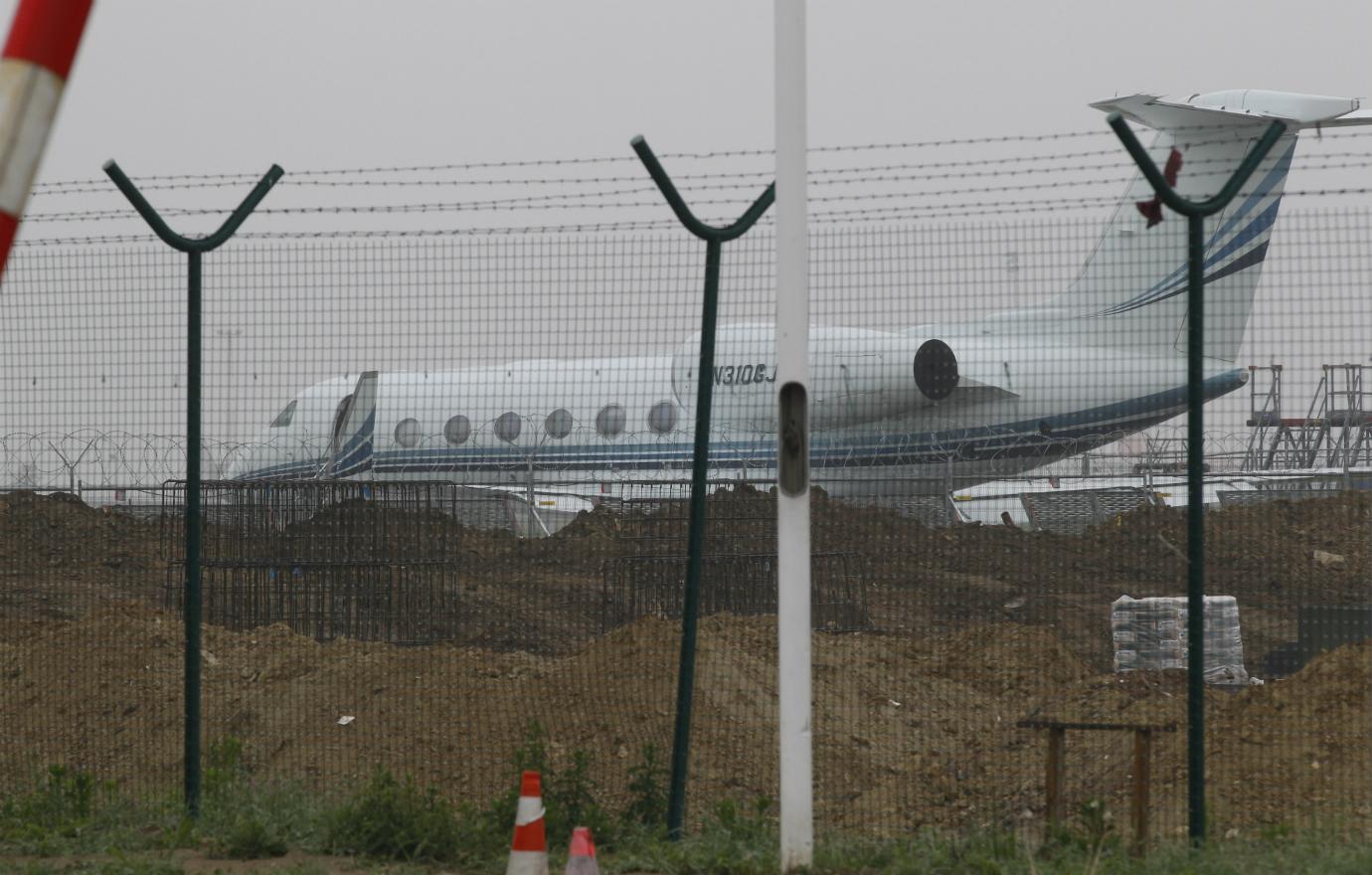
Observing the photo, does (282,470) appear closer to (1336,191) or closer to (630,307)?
(630,307)

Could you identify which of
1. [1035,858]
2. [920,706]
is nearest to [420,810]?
[1035,858]

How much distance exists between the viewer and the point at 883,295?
7.95m

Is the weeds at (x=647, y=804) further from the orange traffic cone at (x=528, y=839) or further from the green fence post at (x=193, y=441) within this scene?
the green fence post at (x=193, y=441)

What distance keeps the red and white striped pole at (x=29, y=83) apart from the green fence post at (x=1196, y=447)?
399 cm

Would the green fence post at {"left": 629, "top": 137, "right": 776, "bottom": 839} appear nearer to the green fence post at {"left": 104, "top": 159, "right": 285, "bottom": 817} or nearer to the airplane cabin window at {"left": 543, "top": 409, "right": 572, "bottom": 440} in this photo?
the green fence post at {"left": 104, "top": 159, "right": 285, "bottom": 817}

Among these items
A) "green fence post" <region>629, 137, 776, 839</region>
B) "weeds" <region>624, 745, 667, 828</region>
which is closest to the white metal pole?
"green fence post" <region>629, 137, 776, 839</region>

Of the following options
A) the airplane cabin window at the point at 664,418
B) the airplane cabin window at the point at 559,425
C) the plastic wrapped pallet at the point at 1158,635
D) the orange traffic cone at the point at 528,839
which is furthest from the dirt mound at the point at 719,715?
the airplane cabin window at the point at 664,418

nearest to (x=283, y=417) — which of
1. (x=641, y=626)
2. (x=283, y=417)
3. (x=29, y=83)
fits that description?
(x=283, y=417)

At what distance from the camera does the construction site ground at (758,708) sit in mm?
7906

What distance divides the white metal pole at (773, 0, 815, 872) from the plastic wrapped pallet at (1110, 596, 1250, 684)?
522 centimetres

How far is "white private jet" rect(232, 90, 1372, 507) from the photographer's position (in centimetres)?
827

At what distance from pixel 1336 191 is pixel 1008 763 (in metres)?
3.72

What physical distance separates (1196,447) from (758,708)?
4.19m

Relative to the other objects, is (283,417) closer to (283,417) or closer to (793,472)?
(283,417)
